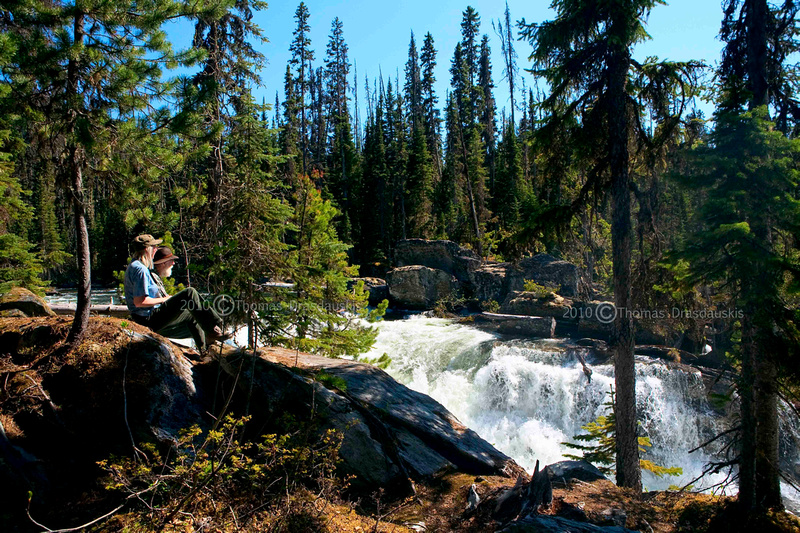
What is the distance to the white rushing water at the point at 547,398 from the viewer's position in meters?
11.2

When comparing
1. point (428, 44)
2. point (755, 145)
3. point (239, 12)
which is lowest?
point (755, 145)

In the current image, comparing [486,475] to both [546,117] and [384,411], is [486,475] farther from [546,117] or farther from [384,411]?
[546,117]

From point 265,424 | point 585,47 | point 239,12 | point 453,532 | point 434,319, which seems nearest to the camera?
point 453,532

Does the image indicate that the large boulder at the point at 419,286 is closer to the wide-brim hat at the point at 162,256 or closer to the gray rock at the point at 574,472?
the gray rock at the point at 574,472

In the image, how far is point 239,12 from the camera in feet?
35.2

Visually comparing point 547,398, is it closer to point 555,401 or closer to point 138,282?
point 555,401

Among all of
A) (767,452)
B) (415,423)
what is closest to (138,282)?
(415,423)

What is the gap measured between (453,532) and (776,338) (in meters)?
4.50

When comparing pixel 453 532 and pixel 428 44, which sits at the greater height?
pixel 428 44

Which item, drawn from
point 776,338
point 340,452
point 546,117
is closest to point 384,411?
point 340,452

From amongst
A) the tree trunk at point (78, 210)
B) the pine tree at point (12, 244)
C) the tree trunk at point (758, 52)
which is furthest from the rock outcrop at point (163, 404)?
the tree trunk at point (758, 52)

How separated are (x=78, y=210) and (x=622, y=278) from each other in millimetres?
7732

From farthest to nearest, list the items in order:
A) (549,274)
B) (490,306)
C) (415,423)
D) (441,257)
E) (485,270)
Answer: (441,257) → (485,270) → (490,306) → (549,274) → (415,423)

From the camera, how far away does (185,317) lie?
5.11m
